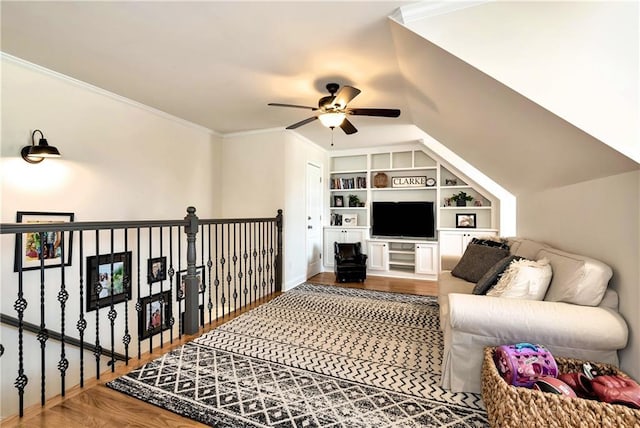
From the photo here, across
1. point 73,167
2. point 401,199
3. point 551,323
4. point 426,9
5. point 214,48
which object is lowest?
point 551,323

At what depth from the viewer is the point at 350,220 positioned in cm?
601

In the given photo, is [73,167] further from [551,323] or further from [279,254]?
[551,323]

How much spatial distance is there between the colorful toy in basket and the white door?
3801 millimetres

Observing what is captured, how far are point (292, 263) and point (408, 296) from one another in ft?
5.82

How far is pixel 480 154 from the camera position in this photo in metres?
Answer: 3.12

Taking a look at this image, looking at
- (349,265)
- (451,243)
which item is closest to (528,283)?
(349,265)

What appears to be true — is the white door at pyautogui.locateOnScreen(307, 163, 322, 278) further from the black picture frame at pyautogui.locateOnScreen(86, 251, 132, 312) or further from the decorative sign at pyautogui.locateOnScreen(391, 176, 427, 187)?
the black picture frame at pyautogui.locateOnScreen(86, 251, 132, 312)

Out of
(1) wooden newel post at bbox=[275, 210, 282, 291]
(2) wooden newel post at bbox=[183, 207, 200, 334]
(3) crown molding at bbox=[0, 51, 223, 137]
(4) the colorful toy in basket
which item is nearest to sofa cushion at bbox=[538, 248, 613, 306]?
(4) the colorful toy in basket

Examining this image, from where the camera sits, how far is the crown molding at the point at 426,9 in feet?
5.44

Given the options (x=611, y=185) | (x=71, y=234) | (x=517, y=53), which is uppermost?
(x=517, y=53)

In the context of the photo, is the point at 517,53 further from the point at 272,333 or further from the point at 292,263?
the point at 292,263

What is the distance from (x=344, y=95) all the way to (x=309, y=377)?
2195mm

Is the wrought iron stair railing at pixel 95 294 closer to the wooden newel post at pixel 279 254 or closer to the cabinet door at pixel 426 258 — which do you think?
the wooden newel post at pixel 279 254

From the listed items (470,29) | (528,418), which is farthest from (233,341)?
(470,29)
